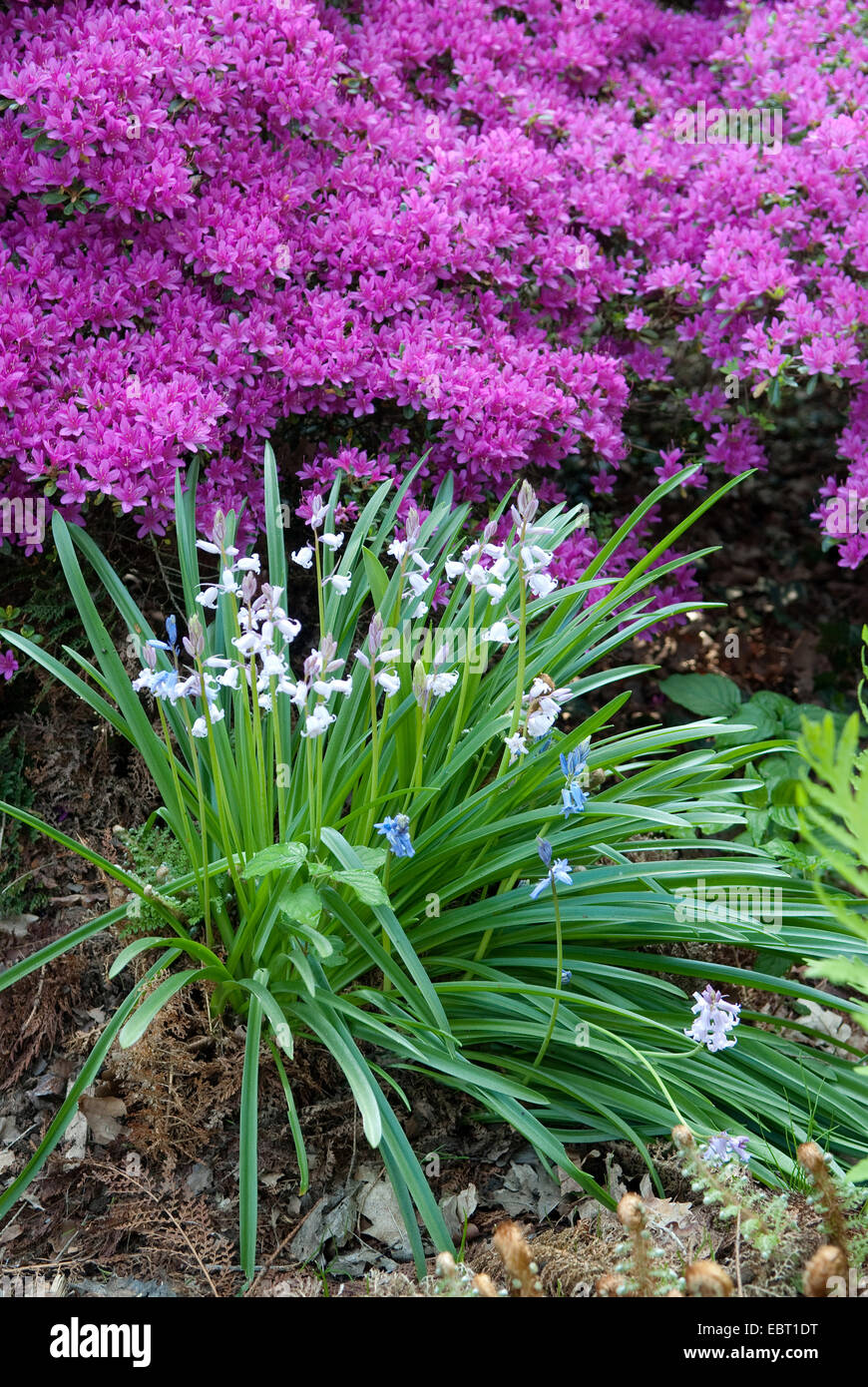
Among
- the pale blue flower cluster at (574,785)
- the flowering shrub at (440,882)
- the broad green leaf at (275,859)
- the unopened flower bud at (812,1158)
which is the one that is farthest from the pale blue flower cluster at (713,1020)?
the broad green leaf at (275,859)

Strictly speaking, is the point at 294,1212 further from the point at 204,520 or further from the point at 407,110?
the point at 407,110

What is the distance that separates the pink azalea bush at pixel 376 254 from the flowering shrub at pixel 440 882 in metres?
0.39

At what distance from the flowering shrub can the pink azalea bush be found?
385mm

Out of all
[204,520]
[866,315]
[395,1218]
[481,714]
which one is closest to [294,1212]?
[395,1218]

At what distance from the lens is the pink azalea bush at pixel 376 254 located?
271cm

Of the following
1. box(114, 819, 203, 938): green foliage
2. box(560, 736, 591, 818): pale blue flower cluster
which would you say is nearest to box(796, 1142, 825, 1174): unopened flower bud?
box(560, 736, 591, 818): pale blue flower cluster

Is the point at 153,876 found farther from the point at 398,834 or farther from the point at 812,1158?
the point at 812,1158

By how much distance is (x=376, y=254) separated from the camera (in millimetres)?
2959

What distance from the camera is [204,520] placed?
9.41 feet

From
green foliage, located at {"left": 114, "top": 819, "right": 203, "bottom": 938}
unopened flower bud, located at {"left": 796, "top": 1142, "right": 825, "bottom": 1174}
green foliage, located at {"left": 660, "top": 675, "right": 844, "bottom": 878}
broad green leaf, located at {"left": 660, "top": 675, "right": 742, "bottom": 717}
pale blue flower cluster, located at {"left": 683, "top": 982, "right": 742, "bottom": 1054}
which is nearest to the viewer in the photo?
unopened flower bud, located at {"left": 796, "top": 1142, "right": 825, "bottom": 1174}

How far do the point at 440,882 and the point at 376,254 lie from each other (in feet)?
5.40

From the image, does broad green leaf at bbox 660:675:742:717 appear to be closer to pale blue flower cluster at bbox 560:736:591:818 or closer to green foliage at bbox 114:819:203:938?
pale blue flower cluster at bbox 560:736:591:818

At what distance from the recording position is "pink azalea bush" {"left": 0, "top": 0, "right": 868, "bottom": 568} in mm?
2707

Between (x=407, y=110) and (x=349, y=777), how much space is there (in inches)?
86.9
